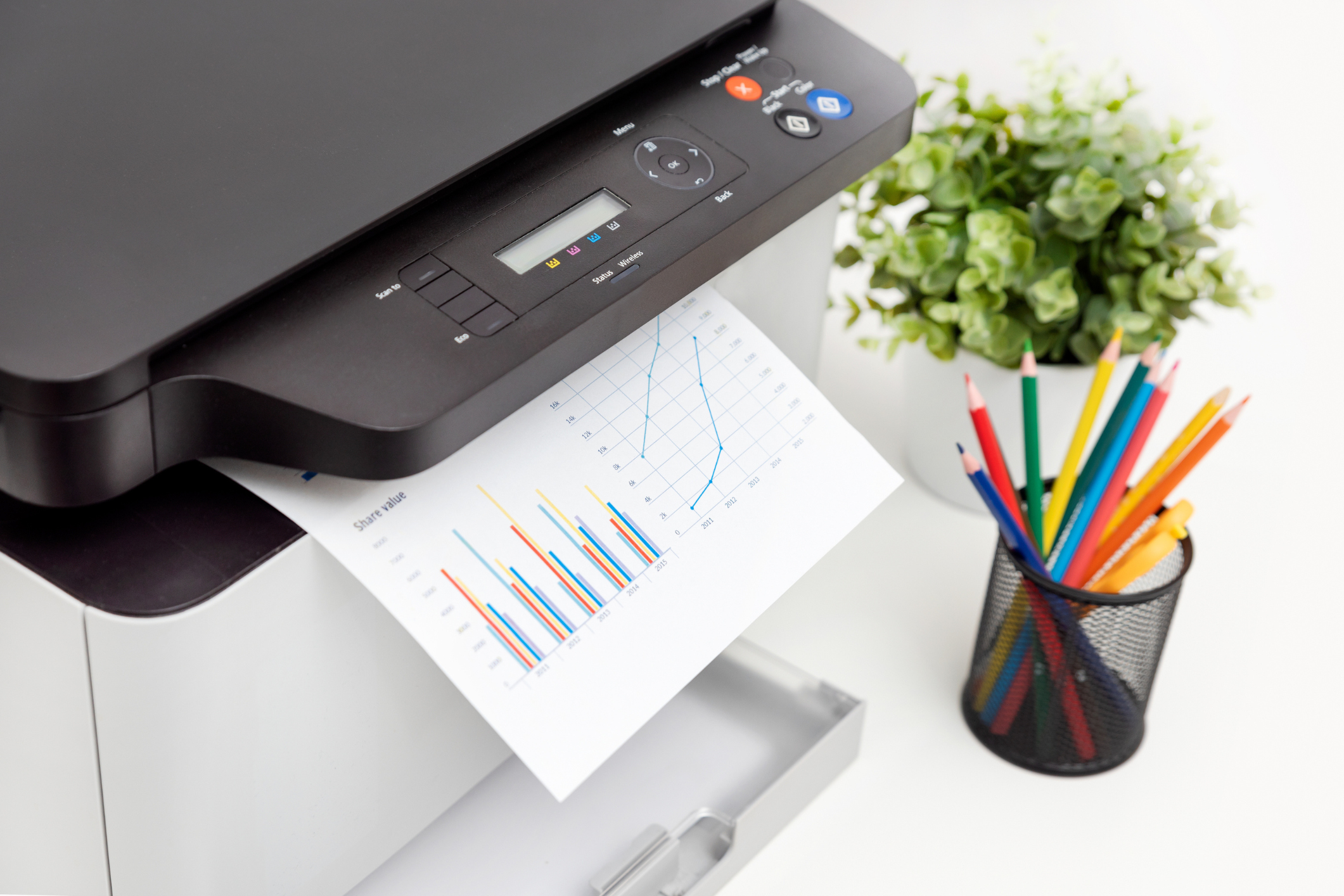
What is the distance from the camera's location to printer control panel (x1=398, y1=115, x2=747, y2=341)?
0.46 metres

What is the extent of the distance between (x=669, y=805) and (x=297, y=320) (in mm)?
319

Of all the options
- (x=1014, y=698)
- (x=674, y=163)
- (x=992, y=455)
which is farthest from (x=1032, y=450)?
(x=674, y=163)

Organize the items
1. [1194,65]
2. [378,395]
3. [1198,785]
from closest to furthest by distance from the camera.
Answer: [378,395] → [1198,785] → [1194,65]

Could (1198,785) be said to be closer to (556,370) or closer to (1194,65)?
(556,370)

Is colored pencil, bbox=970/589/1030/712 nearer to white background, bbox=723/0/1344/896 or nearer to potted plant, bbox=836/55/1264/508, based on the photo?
white background, bbox=723/0/1344/896

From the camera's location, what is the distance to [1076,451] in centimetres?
66

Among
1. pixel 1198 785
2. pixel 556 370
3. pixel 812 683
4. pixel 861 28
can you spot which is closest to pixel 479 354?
pixel 556 370

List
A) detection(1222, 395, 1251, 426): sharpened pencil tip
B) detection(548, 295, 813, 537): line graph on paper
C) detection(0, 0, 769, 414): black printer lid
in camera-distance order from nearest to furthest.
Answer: detection(0, 0, 769, 414): black printer lid
detection(548, 295, 813, 537): line graph on paper
detection(1222, 395, 1251, 426): sharpened pencil tip

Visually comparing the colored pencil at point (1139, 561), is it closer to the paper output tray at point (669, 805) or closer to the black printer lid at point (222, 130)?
the paper output tray at point (669, 805)

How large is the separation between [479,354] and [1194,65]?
925mm

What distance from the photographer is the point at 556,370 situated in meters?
0.46

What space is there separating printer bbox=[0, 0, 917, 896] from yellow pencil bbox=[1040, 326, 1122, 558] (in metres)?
0.14

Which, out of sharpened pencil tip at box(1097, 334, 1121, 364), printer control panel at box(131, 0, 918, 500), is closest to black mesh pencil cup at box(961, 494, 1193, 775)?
sharpened pencil tip at box(1097, 334, 1121, 364)

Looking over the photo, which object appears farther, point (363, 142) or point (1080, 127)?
point (1080, 127)
